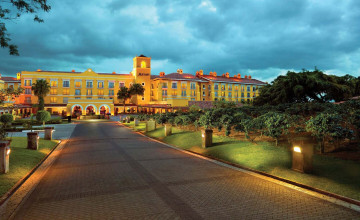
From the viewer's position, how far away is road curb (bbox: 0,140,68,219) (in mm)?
5762

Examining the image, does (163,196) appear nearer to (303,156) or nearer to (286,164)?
(303,156)

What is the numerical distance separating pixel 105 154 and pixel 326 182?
1077 cm

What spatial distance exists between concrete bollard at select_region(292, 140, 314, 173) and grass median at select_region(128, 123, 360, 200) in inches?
10.0

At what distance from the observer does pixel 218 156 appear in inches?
479

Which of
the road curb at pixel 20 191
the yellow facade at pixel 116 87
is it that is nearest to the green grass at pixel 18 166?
the road curb at pixel 20 191

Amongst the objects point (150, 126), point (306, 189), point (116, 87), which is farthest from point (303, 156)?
point (116, 87)

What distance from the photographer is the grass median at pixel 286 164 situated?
23.9ft

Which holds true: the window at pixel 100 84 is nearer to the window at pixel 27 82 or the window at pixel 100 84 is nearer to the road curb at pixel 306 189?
the window at pixel 27 82

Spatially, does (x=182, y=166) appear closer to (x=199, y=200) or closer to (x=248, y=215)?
(x=199, y=200)

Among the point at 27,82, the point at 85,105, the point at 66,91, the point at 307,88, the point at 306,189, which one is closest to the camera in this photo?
the point at 306,189

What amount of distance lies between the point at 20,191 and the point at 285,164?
9.91m

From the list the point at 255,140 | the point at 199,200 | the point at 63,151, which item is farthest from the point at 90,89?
the point at 199,200

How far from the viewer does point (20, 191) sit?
716 centimetres

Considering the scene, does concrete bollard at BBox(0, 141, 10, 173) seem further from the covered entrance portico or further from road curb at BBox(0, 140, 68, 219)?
the covered entrance portico
